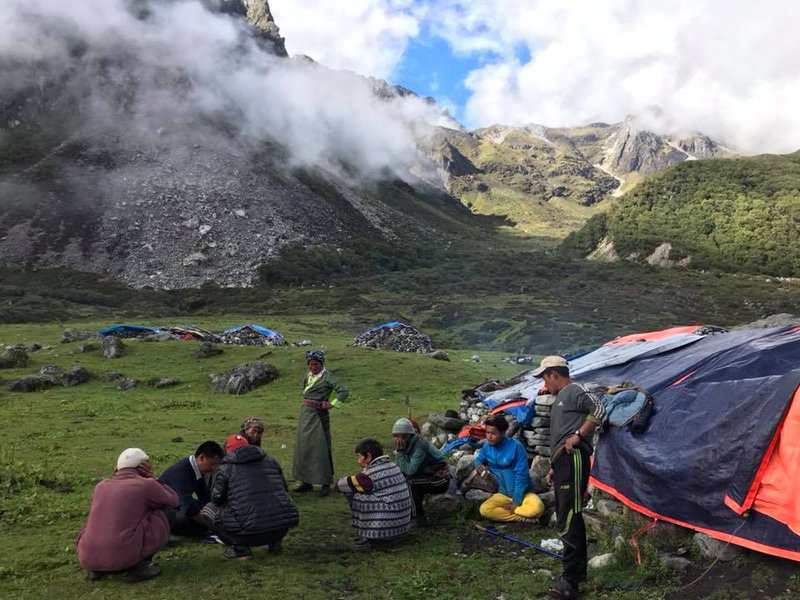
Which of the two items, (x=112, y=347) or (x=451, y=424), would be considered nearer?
(x=451, y=424)

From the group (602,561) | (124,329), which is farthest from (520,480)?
(124,329)

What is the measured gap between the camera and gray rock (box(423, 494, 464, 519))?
9836 millimetres

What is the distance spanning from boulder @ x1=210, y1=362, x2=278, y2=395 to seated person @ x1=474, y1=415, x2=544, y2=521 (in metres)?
17.3

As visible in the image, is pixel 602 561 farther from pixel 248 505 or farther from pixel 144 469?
pixel 144 469

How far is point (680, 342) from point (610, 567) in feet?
23.9

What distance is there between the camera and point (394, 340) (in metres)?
39.6

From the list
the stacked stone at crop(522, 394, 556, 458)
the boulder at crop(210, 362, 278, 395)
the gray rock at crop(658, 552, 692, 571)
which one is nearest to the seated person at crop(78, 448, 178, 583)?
the gray rock at crop(658, 552, 692, 571)

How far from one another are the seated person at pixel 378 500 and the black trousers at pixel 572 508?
2.40 metres

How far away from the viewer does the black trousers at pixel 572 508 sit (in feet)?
21.7

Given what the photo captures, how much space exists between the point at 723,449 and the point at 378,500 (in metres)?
4.59

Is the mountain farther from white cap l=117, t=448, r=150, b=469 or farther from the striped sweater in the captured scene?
white cap l=117, t=448, r=150, b=469

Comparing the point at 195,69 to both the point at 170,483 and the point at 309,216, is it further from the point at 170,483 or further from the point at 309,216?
the point at 170,483

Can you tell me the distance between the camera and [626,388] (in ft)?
33.9

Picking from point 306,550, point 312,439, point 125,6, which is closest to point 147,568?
point 306,550
